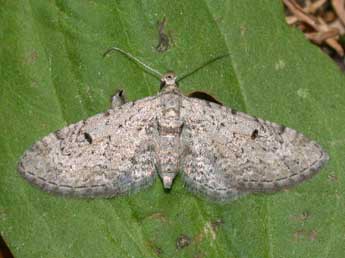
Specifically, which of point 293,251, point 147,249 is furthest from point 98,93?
point 293,251

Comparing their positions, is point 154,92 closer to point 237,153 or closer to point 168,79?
point 168,79

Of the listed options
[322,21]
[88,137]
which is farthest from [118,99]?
[322,21]

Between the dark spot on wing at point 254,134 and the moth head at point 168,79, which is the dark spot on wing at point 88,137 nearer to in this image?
the moth head at point 168,79

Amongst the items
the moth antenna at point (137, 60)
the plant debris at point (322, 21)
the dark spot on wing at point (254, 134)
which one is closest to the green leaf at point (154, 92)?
the moth antenna at point (137, 60)

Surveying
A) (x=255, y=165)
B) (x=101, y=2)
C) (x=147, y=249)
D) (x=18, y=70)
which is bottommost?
(x=147, y=249)

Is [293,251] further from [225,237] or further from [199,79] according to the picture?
[199,79]

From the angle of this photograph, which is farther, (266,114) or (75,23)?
(266,114)

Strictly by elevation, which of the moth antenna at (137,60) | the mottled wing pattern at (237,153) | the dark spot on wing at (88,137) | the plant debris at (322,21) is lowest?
the mottled wing pattern at (237,153)
